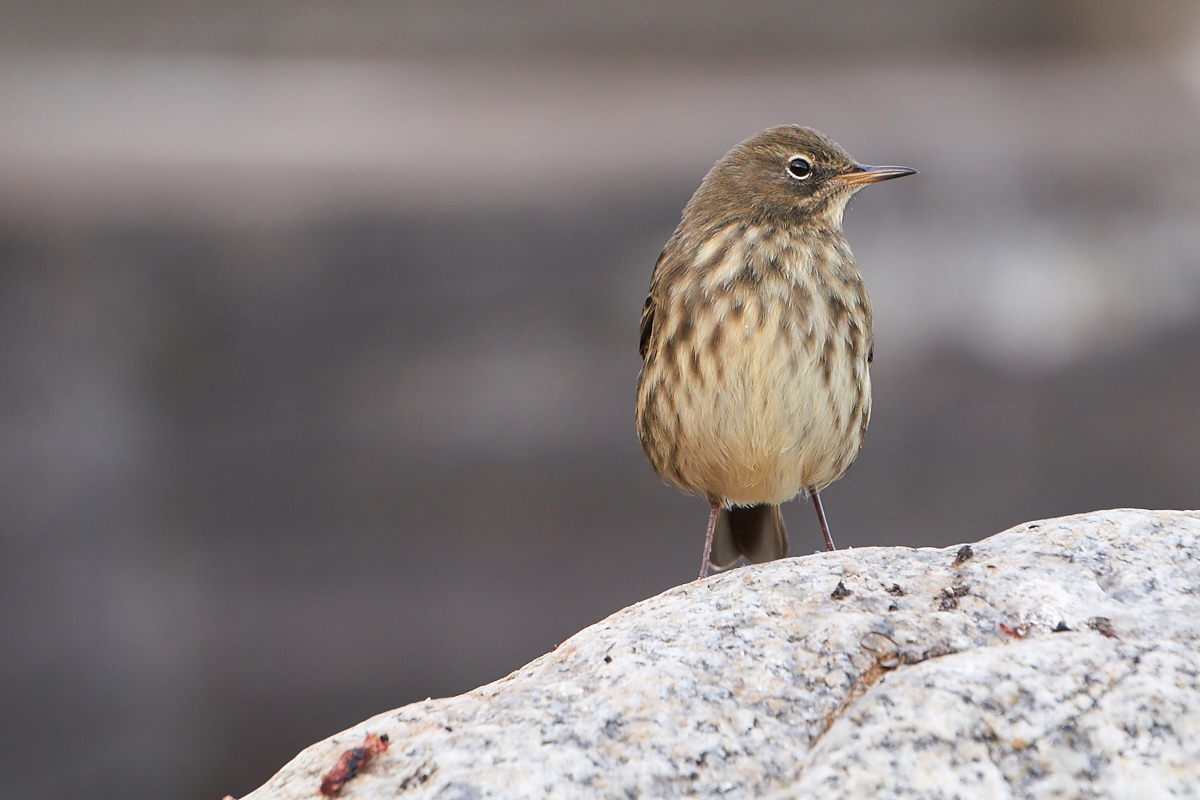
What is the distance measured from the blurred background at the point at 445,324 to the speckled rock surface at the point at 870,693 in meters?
4.44

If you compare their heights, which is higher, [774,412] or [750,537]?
[774,412]

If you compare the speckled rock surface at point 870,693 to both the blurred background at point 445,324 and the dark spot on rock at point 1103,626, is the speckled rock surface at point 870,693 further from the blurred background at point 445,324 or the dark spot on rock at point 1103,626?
the blurred background at point 445,324

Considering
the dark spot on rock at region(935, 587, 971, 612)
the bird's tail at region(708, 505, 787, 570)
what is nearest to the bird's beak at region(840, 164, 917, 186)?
the bird's tail at region(708, 505, 787, 570)

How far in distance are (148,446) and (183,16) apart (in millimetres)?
2766

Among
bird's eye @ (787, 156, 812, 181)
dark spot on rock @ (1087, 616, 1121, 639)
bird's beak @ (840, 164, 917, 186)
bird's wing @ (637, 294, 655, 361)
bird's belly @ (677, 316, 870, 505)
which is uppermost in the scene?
bird's eye @ (787, 156, 812, 181)

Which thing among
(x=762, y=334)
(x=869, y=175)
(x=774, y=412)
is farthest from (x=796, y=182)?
(x=774, y=412)

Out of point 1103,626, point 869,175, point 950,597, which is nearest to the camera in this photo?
point 1103,626

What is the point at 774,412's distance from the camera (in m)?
3.45

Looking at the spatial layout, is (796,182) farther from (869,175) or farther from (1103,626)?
(1103,626)

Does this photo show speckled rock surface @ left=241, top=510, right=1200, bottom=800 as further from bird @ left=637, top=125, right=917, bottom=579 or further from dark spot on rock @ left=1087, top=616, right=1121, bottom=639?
bird @ left=637, top=125, right=917, bottom=579

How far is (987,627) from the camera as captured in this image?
2.03 m

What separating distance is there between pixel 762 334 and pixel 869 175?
0.71m

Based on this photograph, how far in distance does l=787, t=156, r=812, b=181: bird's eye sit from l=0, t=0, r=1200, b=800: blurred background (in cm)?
292

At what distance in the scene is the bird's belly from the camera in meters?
3.44
